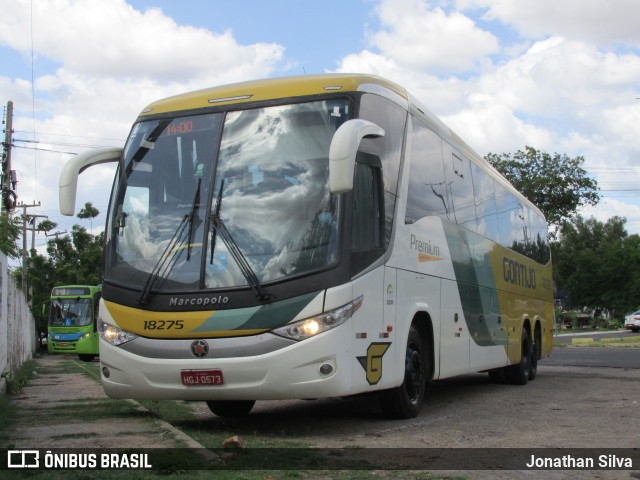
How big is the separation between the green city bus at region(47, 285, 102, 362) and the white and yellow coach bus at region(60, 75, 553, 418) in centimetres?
2497

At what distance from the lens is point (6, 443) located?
290 inches

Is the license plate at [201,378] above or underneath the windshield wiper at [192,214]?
underneath

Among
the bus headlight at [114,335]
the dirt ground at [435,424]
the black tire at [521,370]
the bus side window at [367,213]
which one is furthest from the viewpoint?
the black tire at [521,370]

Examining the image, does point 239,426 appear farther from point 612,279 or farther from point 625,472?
point 612,279

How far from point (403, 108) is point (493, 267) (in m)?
5.03

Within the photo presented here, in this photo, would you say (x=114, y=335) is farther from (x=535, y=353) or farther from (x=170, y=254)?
(x=535, y=353)

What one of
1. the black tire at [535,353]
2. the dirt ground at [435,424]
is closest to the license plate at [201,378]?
the dirt ground at [435,424]

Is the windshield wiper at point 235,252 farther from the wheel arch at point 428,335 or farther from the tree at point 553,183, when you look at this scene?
the tree at point 553,183

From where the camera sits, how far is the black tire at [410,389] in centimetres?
926

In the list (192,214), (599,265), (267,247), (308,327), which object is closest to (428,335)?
(308,327)

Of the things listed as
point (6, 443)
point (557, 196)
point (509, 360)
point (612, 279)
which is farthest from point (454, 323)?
point (612, 279)

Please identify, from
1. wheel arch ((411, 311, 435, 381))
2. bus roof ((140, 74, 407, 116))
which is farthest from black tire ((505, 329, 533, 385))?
bus roof ((140, 74, 407, 116))

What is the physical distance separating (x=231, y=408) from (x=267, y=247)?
292 cm

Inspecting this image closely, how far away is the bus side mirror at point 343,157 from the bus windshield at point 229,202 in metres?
0.65
